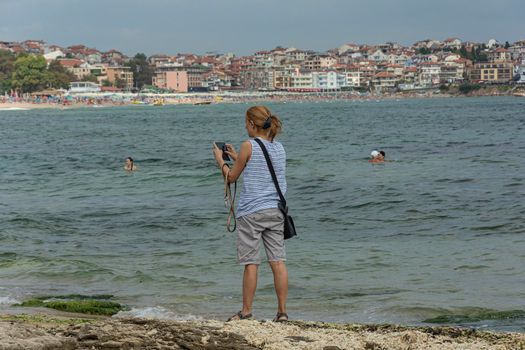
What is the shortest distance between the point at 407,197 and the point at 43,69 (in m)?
158

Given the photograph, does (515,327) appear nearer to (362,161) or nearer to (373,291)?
(373,291)

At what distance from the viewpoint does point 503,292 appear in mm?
8328

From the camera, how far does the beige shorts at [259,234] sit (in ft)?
20.1

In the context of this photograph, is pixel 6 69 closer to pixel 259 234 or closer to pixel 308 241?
pixel 308 241

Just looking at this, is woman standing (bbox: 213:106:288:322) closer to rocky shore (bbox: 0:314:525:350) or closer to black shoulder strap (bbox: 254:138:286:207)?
black shoulder strap (bbox: 254:138:286:207)

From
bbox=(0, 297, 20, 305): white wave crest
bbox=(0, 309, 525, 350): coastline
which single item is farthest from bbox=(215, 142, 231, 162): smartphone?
bbox=(0, 297, 20, 305): white wave crest

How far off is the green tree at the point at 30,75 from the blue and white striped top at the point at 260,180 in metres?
164

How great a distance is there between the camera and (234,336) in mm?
5465

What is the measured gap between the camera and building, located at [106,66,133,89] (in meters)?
192

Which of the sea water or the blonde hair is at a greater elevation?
the blonde hair

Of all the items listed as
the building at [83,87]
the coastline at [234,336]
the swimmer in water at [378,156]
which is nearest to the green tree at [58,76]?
the building at [83,87]

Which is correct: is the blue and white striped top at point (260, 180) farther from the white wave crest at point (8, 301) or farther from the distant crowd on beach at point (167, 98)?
the distant crowd on beach at point (167, 98)

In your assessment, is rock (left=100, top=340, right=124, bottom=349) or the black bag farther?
the black bag

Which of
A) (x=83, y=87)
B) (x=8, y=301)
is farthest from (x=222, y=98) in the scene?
(x=8, y=301)
